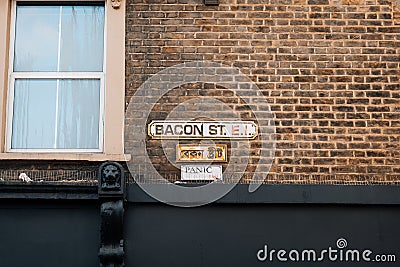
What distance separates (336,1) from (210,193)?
8.61 ft

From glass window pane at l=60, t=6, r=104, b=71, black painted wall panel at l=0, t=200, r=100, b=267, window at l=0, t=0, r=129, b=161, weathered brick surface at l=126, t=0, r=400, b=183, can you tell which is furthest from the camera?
glass window pane at l=60, t=6, r=104, b=71

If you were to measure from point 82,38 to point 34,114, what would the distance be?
1.02 m

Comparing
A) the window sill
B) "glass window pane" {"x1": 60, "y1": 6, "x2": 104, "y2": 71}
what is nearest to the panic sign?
the window sill

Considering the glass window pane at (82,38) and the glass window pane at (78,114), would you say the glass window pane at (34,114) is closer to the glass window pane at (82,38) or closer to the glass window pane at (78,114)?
the glass window pane at (78,114)

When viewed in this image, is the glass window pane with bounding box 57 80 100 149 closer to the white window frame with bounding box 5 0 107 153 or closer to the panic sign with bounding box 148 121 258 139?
the white window frame with bounding box 5 0 107 153

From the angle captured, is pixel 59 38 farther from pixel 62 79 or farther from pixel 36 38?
pixel 62 79

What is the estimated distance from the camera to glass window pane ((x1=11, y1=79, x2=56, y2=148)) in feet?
25.9

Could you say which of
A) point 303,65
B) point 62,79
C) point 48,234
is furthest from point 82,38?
point 303,65

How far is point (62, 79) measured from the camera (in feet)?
26.4

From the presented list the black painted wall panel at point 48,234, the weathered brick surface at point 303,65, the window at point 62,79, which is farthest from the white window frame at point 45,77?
the black painted wall panel at point 48,234

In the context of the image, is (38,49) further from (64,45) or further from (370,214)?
(370,214)

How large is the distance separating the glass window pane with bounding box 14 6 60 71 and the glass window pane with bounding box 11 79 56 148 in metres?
0.20

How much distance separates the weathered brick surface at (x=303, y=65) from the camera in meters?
7.73

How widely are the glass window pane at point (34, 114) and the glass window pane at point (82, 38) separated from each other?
342mm
